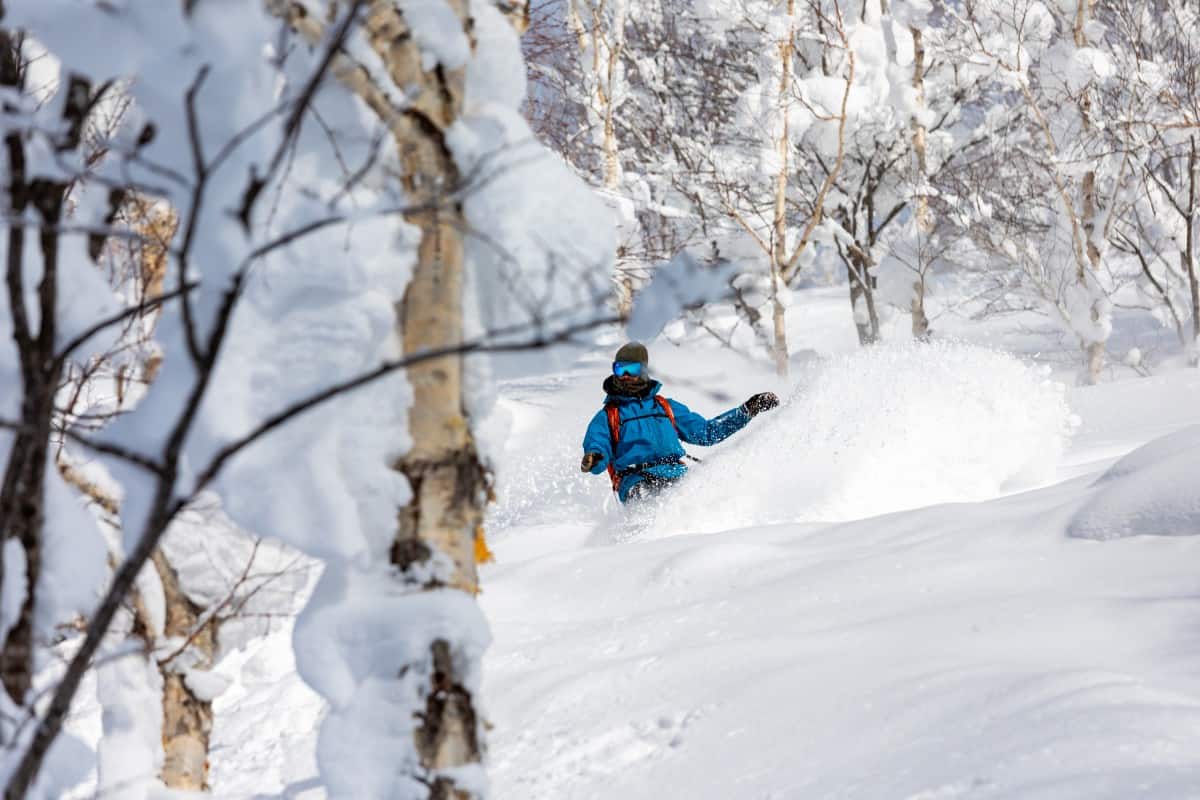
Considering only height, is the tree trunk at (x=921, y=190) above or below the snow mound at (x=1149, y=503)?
above

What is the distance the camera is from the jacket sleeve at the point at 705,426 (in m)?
6.39

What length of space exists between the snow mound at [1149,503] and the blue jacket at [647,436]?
2903mm

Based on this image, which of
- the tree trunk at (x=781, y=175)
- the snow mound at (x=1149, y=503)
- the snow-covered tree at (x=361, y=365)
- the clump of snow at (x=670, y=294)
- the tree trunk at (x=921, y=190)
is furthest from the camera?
the tree trunk at (x=921, y=190)

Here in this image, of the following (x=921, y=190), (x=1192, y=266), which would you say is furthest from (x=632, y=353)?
(x=1192, y=266)

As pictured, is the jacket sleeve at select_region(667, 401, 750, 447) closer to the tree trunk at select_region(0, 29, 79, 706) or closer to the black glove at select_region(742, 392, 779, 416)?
the black glove at select_region(742, 392, 779, 416)

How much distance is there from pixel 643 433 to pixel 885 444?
6.23ft

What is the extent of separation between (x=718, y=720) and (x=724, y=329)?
1431cm

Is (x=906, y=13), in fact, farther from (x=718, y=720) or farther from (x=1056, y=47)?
(x=718, y=720)

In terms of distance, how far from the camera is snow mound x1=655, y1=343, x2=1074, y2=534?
6.87 meters

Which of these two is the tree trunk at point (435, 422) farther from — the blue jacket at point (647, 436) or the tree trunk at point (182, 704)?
Result: the blue jacket at point (647, 436)

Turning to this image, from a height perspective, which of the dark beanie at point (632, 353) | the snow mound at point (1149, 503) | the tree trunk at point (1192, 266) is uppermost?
the tree trunk at point (1192, 266)

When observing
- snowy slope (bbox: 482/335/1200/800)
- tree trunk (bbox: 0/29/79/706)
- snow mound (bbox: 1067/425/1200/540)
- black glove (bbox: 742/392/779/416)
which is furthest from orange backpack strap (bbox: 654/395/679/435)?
tree trunk (bbox: 0/29/79/706)

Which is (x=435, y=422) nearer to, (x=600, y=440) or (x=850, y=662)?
(x=850, y=662)

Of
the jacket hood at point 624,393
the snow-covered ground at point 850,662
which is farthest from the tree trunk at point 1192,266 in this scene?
the snow-covered ground at point 850,662
